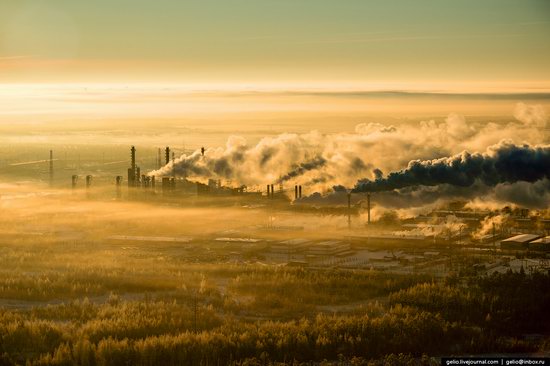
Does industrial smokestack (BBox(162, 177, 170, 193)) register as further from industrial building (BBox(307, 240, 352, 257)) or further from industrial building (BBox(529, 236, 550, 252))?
industrial building (BBox(529, 236, 550, 252))

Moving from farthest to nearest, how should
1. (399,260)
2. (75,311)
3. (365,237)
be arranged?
1. (365,237)
2. (399,260)
3. (75,311)

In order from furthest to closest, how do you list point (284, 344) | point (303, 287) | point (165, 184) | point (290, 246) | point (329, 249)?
point (165, 184), point (290, 246), point (329, 249), point (303, 287), point (284, 344)

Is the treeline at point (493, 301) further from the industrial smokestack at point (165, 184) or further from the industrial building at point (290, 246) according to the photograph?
the industrial smokestack at point (165, 184)

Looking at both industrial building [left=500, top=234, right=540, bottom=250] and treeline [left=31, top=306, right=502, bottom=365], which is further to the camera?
industrial building [left=500, top=234, right=540, bottom=250]

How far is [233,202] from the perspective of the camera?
5251 inches

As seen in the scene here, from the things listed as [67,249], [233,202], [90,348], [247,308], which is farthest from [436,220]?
[90,348]

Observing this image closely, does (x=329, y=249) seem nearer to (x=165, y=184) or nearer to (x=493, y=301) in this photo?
(x=493, y=301)

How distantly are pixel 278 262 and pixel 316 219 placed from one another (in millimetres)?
33336

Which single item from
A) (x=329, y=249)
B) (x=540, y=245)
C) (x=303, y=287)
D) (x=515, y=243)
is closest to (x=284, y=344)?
(x=303, y=287)

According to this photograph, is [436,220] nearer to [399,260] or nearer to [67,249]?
[399,260]

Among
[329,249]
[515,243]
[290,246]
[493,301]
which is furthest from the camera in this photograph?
[290,246]

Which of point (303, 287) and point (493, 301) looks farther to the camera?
point (303, 287)

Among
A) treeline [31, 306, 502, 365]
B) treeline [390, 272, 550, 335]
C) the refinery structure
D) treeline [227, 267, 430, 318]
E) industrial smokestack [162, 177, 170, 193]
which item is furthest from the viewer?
industrial smokestack [162, 177, 170, 193]

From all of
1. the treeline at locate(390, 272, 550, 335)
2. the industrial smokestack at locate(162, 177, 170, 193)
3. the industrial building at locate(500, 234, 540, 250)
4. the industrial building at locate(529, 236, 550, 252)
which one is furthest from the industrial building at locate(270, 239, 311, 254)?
the industrial smokestack at locate(162, 177, 170, 193)
